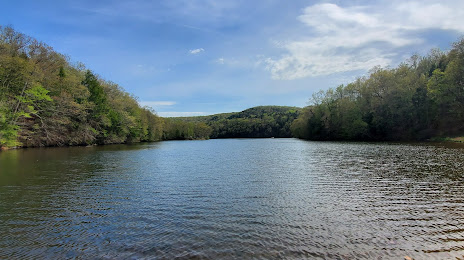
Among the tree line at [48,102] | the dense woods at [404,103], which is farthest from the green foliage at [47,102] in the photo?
the dense woods at [404,103]

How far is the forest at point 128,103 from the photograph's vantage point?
44.7m

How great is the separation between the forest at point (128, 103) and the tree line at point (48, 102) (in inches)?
5.0

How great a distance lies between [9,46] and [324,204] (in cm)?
5784

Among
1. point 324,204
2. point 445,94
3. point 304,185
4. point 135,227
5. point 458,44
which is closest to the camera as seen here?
point 135,227

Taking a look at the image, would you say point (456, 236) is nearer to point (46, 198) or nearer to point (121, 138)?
point (46, 198)

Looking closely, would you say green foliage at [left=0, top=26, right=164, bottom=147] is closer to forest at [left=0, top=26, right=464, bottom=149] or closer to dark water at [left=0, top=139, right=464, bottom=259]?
forest at [left=0, top=26, right=464, bottom=149]

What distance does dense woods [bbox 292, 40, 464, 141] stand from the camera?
176 feet

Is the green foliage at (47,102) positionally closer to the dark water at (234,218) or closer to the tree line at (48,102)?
the tree line at (48,102)

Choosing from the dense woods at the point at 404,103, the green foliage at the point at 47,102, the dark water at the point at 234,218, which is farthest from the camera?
the dense woods at the point at 404,103

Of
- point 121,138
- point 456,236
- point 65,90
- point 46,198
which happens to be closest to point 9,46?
point 65,90

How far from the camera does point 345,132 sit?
8044 centimetres

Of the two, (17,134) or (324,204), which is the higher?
(17,134)

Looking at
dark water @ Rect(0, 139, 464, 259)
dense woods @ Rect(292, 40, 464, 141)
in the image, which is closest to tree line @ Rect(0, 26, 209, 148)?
dark water @ Rect(0, 139, 464, 259)

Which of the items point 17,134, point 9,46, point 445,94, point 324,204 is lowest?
point 324,204
